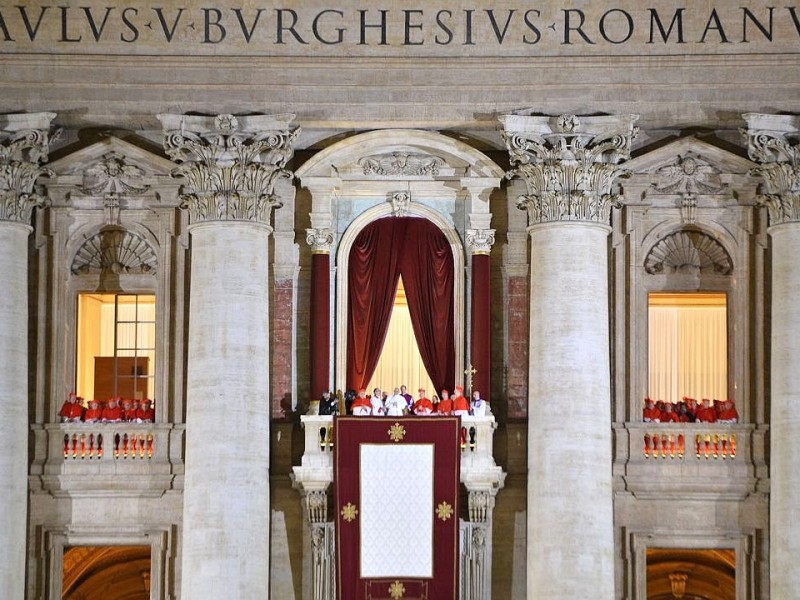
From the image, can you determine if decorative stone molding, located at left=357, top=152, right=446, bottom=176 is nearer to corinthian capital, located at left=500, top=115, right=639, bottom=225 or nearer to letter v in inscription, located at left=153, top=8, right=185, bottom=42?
corinthian capital, located at left=500, top=115, right=639, bottom=225

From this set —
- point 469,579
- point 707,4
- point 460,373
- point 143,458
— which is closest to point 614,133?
point 707,4

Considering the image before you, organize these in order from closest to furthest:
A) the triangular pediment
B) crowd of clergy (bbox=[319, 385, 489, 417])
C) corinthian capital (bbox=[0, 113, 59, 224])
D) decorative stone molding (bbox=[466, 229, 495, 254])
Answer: corinthian capital (bbox=[0, 113, 59, 224]), crowd of clergy (bbox=[319, 385, 489, 417]), the triangular pediment, decorative stone molding (bbox=[466, 229, 495, 254])

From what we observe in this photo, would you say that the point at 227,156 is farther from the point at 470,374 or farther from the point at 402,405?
the point at 470,374

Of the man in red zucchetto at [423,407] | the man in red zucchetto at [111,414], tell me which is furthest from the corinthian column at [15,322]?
the man in red zucchetto at [423,407]

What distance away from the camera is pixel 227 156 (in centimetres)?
3134

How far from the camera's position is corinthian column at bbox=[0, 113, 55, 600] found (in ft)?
101

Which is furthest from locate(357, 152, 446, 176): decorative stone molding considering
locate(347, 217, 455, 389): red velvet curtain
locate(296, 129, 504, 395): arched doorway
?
locate(347, 217, 455, 389): red velvet curtain

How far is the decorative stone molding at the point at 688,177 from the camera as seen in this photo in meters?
32.5

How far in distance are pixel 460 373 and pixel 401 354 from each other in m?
2.59

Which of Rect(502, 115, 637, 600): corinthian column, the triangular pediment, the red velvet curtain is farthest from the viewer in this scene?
the red velvet curtain

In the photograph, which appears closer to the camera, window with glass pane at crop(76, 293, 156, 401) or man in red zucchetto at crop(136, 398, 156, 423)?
man in red zucchetto at crop(136, 398, 156, 423)

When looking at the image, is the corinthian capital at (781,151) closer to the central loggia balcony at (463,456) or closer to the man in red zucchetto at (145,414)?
the central loggia balcony at (463,456)

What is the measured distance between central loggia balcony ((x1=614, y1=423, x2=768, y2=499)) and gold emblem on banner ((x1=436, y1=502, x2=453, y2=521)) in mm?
3081

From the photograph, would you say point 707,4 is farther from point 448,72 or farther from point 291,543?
point 291,543
